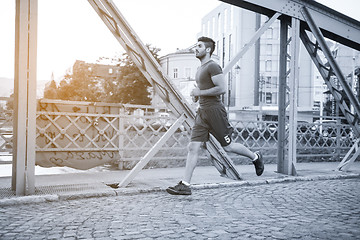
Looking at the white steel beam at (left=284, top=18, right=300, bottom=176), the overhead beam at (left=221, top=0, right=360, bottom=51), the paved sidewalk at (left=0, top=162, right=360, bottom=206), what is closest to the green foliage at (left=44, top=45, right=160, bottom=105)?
the overhead beam at (left=221, top=0, right=360, bottom=51)

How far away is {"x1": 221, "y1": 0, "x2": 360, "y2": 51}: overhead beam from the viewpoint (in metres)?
7.06

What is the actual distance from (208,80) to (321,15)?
160 inches

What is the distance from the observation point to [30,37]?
4.93 meters

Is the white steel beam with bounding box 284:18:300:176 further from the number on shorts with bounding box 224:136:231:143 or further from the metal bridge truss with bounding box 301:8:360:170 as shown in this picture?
the number on shorts with bounding box 224:136:231:143

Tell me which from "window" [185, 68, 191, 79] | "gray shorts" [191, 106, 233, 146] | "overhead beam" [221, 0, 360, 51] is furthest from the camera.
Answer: "window" [185, 68, 191, 79]

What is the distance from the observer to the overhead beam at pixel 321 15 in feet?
23.2

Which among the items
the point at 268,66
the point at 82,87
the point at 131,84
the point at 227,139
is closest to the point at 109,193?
the point at 227,139

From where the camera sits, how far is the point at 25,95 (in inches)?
192

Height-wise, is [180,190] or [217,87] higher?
[217,87]

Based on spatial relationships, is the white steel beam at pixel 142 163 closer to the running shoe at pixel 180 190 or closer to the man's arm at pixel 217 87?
the running shoe at pixel 180 190

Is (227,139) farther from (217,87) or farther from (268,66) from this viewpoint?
(268,66)

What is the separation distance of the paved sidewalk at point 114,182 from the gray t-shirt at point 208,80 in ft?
4.67

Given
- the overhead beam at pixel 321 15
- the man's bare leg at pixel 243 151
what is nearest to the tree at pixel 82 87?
the overhead beam at pixel 321 15

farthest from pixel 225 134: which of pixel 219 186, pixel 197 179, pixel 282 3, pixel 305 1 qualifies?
pixel 305 1
